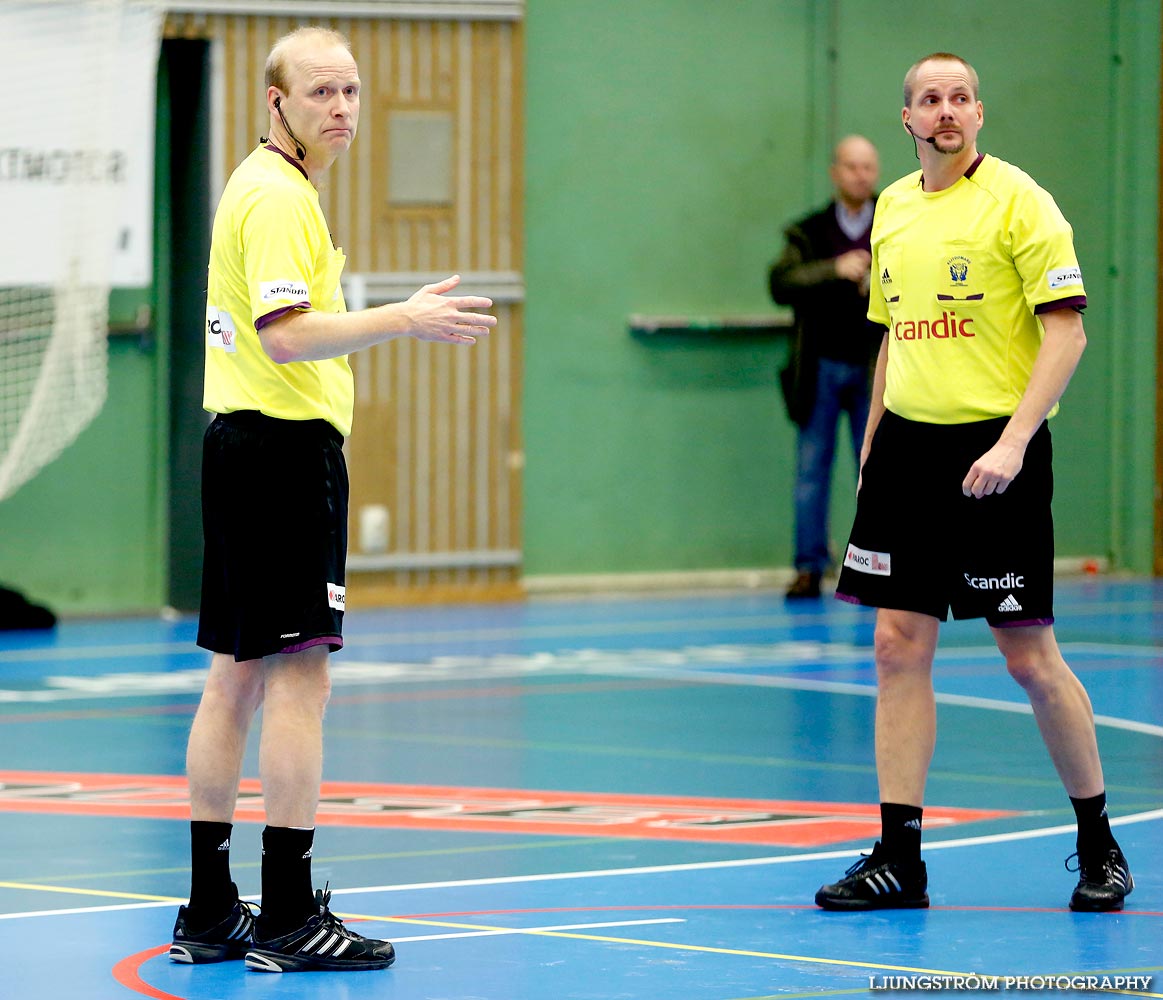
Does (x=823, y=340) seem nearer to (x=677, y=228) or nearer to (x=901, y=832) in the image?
(x=677, y=228)

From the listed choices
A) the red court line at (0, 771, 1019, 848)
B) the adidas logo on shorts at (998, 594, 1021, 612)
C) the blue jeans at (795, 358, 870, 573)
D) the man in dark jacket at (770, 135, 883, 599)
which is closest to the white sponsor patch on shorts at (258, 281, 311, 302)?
the adidas logo on shorts at (998, 594, 1021, 612)

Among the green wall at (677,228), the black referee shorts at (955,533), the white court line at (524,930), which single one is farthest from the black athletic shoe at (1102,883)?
the green wall at (677,228)

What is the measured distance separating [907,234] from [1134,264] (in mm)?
10701

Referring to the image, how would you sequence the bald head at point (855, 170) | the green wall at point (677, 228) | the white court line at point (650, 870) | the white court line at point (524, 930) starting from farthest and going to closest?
the green wall at point (677, 228) < the bald head at point (855, 170) < the white court line at point (650, 870) < the white court line at point (524, 930)

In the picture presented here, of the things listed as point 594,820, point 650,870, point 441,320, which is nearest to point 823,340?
point 594,820

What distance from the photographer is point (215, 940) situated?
4535 millimetres

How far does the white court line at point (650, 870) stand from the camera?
5031mm

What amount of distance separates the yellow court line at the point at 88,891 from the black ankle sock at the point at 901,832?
5.32 feet

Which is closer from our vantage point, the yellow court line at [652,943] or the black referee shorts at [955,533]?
the yellow court line at [652,943]

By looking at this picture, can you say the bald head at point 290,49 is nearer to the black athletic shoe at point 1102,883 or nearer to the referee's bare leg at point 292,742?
the referee's bare leg at point 292,742

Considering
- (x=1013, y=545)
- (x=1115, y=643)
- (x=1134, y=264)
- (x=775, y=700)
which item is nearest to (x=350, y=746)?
(x=775, y=700)

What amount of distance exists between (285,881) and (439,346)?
9214 mm

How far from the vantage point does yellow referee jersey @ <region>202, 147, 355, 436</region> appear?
14.2 feet

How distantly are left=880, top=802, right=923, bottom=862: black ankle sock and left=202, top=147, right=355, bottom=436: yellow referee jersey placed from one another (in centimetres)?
157
